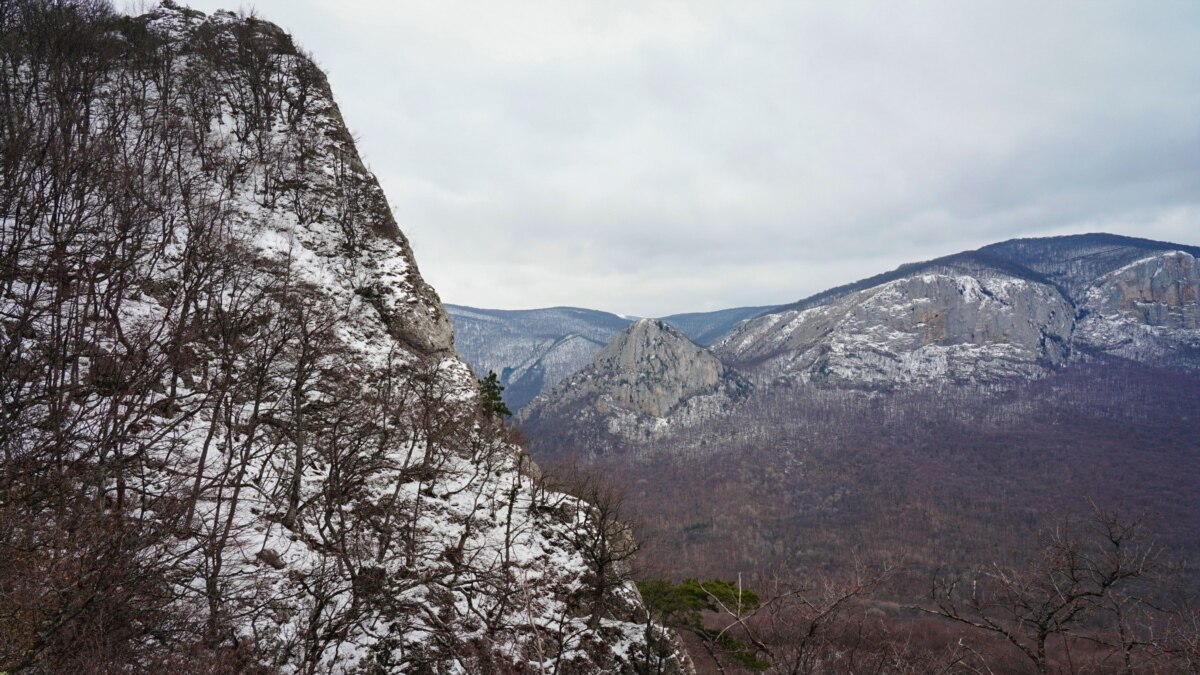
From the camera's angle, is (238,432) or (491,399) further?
(491,399)

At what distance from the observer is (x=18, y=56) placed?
99.5ft

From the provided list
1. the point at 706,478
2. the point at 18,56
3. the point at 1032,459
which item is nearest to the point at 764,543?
the point at 706,478

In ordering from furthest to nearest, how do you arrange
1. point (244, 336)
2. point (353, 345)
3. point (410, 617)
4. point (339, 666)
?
point (353, 345) → point (244, 336) → point (410, 617) → point (339, 666)

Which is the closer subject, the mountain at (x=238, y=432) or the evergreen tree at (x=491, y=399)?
the mountain at (x=238, y=432)

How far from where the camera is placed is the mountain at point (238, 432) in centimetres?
1265

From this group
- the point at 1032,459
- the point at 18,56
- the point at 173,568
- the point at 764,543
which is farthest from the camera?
the point at 1032,459

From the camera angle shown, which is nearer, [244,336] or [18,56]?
[244,336]

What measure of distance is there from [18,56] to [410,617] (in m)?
39.7

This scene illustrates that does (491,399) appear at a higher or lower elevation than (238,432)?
lower

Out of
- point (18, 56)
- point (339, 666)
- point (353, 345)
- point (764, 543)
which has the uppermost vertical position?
point (18, 56)

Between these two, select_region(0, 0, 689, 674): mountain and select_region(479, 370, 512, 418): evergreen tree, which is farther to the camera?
select_region(479, 370, 512, 418): evergreen tree

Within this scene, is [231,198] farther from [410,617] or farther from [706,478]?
[706,478]

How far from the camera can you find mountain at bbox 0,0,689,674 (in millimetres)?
12648

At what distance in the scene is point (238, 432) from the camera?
19391 millimetres
